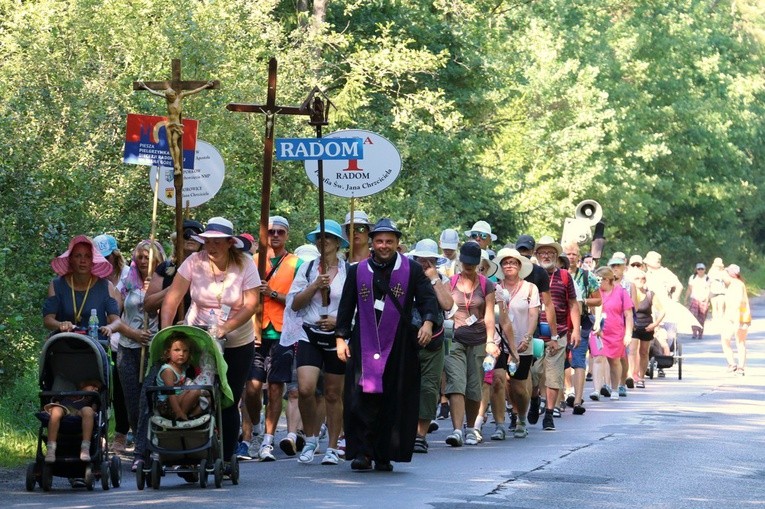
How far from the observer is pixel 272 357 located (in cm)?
1502

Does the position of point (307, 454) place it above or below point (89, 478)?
above

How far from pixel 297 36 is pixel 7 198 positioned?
40.9 feet

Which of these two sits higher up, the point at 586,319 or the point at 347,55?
the point at 347,55

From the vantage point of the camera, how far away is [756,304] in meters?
68.3

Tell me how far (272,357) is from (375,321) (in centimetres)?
163

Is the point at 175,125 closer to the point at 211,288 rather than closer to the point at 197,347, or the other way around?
the point at 211,288

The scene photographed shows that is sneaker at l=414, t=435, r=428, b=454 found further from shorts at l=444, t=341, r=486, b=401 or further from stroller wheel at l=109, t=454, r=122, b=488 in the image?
stroller wheel at l=109, t=454, r=122, b=488

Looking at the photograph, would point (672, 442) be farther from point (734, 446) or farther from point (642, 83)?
point (642, 83)

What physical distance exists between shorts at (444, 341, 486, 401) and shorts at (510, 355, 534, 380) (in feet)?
2.92

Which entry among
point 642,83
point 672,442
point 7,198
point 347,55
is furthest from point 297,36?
point 642,83

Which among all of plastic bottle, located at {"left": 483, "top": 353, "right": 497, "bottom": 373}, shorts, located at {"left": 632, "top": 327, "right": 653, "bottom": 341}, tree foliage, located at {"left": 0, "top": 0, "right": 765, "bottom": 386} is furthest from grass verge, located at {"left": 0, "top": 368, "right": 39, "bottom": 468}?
shorts, located at {"left": 632, "top": 327, "right": 653, "bottom": 341}

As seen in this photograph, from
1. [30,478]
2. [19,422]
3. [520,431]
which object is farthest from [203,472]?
[520,431]

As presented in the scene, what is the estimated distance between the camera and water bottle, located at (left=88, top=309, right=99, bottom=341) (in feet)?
42.7

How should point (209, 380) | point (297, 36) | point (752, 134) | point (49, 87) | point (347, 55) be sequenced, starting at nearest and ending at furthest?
1. point (209, 380)
2. point (49, 87)
3. point (297, 36)
4. point (347, 55)
5. point (752, 134)
